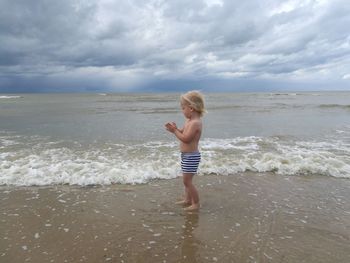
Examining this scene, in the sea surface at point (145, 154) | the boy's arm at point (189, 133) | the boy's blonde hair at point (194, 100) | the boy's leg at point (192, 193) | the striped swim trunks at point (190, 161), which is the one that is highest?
the boy's blonde hair at point (194, 100)

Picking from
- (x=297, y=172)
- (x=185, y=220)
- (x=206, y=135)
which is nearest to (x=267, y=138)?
(x=206, y=135)

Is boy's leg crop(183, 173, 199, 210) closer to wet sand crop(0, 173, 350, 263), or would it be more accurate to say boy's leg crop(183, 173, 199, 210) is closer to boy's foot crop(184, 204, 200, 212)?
A: boy's foot crop(184, 204, 200, 212)

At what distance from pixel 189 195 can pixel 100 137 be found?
7588mm

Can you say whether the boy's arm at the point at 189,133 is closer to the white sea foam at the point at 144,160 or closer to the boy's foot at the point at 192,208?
the boy's foot at the point at 192,208

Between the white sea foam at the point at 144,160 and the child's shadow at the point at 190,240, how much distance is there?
217cm

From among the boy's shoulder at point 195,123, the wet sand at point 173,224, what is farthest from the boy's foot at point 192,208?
the boy's shoulder at point 195,123

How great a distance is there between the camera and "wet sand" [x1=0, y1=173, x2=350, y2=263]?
3.85m

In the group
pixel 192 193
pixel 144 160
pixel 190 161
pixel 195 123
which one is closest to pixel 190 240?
pixel 192 193

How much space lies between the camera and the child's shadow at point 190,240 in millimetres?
3773

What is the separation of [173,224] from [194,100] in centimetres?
194

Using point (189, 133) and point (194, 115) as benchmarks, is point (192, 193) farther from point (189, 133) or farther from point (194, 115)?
point (194, 115)

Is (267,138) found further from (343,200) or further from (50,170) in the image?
(50,170)

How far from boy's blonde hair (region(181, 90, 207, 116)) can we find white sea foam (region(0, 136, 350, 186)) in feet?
8.47

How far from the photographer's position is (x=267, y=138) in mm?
12148
